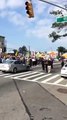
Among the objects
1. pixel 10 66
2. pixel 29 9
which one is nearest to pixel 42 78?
pixel 10 66

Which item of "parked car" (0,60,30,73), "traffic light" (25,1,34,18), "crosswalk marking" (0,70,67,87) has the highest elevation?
"traffic light" (25,1,34,18)

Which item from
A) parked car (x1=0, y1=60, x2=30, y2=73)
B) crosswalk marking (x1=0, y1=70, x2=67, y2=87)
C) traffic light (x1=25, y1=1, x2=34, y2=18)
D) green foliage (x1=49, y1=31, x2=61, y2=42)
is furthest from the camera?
green foliage (x1=49, y1=31, x2=61, y2=42)

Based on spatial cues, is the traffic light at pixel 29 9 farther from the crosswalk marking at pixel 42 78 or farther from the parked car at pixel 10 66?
the parked car at pixel 10 66

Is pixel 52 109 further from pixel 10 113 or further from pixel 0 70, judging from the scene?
pixel 0 70

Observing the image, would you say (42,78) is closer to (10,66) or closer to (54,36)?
(10,66)

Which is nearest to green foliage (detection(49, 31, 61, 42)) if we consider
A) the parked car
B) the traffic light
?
the parked car

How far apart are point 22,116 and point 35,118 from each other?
46 centimetres

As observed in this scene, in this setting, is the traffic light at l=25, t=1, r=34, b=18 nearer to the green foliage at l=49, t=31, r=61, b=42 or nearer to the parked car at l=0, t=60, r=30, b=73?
the parked car at l=0, t=60, r=30, b=73

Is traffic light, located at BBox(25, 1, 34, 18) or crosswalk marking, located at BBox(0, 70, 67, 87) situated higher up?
traffic light, located at BBox(25, 1, 34, 18)

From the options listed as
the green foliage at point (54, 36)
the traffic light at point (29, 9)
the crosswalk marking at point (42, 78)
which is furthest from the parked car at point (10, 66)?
the green foliage at point (54, 36)

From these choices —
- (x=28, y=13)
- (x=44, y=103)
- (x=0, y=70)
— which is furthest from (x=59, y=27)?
(x=44, y=103)

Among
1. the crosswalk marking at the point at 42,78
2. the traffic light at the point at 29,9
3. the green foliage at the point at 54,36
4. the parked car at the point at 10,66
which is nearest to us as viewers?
the traffic light at the point at 29,9

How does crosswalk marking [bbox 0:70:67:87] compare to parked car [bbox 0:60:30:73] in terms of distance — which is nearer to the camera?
crosswalk marking [bbox 0:70:67:87]

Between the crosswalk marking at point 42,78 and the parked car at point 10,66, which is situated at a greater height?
the parked car at point 10,66
